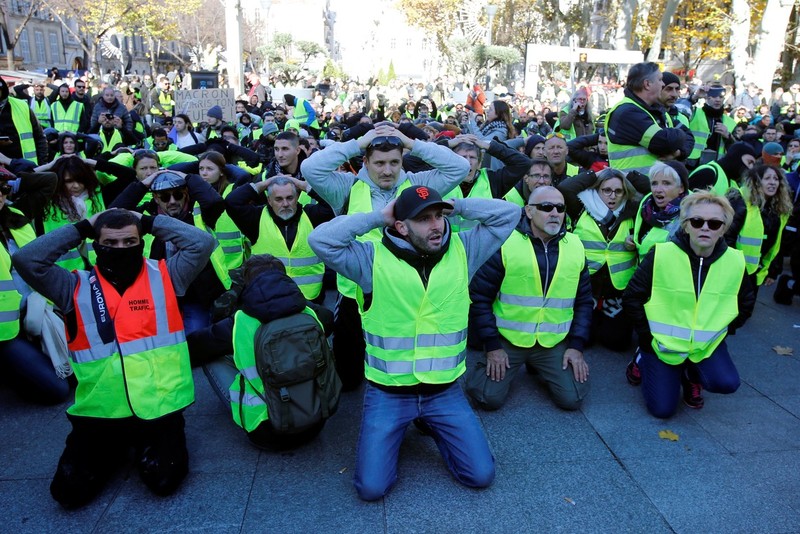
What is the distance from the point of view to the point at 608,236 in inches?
217

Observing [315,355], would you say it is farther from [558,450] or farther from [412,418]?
[558,450]

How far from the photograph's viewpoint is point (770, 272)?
23.6 feet

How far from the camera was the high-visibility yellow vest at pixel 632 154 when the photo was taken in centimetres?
Result: 582

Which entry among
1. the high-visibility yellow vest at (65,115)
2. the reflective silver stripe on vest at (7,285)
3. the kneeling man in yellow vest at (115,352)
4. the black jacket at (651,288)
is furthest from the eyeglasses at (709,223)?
the high-visibility yellow vest at (65,115)

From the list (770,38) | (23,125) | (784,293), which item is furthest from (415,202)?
(770,38)

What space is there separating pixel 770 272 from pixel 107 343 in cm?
698

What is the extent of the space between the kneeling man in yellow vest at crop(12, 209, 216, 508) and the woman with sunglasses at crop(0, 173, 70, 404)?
1.17 m

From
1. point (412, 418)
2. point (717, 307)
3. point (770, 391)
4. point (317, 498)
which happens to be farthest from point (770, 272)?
point (317, 498)

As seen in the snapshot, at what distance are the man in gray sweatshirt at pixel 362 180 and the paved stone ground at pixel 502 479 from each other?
404mm

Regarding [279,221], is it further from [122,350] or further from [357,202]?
[122,350]

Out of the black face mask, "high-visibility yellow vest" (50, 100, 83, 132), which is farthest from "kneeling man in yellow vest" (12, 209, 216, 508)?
"high-visibility yellow vest" (50, 100, 83, 132)

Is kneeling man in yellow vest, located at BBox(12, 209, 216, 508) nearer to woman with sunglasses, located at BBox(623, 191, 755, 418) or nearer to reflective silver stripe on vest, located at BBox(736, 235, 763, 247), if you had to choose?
woman with sunglasses, located at BBox(623, 191, 755, 418)

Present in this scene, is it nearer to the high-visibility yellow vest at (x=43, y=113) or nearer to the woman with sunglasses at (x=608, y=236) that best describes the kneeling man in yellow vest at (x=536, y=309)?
the woman with sunglasses at (x=608, y=236)

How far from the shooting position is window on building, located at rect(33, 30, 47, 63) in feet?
179
